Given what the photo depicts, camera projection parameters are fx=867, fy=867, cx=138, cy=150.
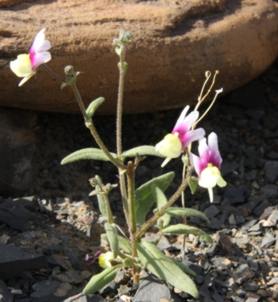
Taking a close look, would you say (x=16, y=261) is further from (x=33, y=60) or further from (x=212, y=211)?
(x=212, y=211)

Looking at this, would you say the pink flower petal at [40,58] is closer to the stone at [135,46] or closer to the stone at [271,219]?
the stone at [135,46]

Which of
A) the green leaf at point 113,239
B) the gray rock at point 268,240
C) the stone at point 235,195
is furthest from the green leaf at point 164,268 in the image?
the stone at point 235,195

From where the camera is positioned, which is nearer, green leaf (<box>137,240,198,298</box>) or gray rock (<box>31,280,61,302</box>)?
green leaf (<box>137,240,198,298</box>)

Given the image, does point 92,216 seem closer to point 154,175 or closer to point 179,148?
point 154,175

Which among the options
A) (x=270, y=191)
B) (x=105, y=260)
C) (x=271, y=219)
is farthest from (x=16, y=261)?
(x=270, y=191)

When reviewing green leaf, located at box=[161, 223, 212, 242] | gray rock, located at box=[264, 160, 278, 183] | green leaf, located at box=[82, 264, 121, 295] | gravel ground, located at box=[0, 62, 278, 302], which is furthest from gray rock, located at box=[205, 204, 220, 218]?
green leaf, located at box=[82, 264, 121, 295]

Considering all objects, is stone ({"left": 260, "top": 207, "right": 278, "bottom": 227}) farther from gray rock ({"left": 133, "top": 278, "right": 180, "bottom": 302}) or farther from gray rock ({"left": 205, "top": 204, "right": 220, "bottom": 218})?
gray rock ({"left": 133, "top": 278, "right": 180, "bottom": 302})

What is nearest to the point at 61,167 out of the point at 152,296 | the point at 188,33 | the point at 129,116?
the point at 129,116
